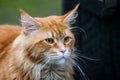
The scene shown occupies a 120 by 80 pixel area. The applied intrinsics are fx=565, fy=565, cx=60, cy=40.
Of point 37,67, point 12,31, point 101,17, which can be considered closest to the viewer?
point 37,67

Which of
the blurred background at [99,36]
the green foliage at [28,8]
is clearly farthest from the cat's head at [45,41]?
the green foliage at [28,8]

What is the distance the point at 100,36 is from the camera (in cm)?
548

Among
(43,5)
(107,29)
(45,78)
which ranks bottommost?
(45,78)

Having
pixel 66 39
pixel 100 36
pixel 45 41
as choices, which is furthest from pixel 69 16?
pixel 100 36

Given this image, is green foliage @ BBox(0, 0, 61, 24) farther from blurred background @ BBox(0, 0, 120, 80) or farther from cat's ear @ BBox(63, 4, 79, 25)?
cat's ear @ BBox(63, 4, 79, 25)

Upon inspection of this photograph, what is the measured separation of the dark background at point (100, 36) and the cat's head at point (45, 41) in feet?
3.25

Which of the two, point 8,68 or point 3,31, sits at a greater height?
point 3,31

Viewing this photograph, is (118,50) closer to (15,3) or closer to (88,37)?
(88,37)

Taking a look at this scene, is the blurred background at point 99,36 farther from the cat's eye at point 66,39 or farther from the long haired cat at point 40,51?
the cat's eye at point 66,39

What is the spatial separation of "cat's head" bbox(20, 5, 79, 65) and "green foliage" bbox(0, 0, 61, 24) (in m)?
3.34

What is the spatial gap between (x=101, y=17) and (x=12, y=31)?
96 centimetres

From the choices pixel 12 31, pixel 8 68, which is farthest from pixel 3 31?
pixel 8 68

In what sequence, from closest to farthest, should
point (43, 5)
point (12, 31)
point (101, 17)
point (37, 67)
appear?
1. point (37, 67)
2. point (12, 31)
3. point (101, 17)
4. point (43, 5)

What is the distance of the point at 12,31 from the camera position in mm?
4867
